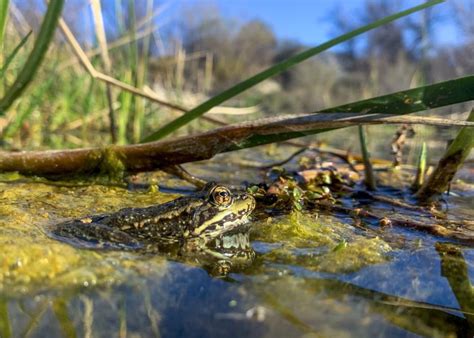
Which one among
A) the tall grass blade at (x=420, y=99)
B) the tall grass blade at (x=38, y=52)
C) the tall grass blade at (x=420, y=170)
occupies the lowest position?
the tall grass blade at (x=420, y=170)

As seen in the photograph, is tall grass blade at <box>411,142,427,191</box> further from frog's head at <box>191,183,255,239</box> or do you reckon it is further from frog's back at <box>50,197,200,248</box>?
frog's back at <box>50,197,200,248</box>

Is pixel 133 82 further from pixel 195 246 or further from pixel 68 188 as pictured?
pixel 195 246

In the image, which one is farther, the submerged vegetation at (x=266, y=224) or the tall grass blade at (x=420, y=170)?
the tall grass blade at (x=420, y=170)

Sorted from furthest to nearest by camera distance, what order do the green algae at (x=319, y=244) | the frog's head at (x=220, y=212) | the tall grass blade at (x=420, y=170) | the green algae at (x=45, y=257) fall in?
the tall grass blade at (x=420, y=170)
the frog's head at (x=220, y=212)
the green algae at (x=319, y=244)
the green algae at (x=45, y=257)

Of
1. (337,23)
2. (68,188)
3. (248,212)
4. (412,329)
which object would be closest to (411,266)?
(412,329)

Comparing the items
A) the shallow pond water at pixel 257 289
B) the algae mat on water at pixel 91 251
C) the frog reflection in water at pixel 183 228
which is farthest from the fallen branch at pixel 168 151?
the shallow pond water at pixel 257 289

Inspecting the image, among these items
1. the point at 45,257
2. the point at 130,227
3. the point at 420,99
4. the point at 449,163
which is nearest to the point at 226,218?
the point at 130,227

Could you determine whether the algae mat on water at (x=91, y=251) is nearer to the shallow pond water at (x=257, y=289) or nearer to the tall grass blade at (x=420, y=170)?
the shallow pond water at (x=257, y=289)
